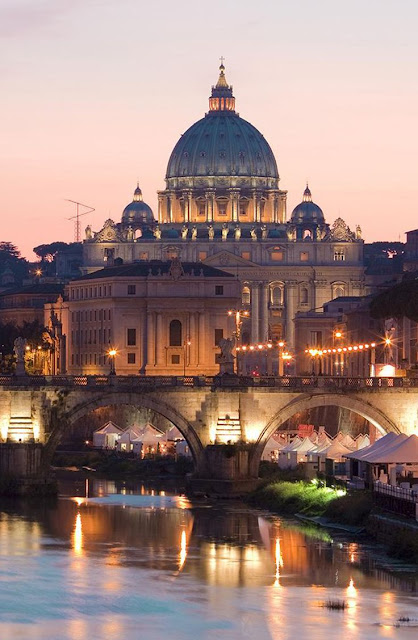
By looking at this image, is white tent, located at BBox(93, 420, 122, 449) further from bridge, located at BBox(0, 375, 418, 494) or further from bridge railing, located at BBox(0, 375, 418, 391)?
bridge, located at BBox(0, 375, 418, 494)

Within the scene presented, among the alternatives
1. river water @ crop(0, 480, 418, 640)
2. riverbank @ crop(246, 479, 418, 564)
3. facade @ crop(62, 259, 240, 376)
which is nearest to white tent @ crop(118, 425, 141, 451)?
riverbank @ crop(246, 479, 418, 564)

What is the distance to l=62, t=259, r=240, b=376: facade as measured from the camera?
18400 cm

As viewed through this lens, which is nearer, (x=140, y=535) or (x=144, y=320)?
(x=140, y=535)

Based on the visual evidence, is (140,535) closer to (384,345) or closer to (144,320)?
(384,345)

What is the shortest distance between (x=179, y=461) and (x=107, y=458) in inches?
389

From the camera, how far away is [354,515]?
273 ft

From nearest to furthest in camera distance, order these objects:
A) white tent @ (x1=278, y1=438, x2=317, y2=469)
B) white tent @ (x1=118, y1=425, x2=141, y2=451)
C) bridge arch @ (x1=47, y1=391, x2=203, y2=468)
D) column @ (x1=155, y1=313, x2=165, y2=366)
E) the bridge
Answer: the bridge, bridge arch @ (x1=47, y1=391, x2=203, y2=468), white tent @ (x1=278, y1=438, x2=317, y2=469), white tent @ (x1=118, y1=425, x2=141, y2=451), column @ (x1=155, y1=313, x2=165, y2=366)

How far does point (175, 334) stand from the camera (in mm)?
187875

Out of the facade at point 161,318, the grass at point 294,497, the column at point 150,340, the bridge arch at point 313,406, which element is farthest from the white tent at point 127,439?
the column at point 150,340

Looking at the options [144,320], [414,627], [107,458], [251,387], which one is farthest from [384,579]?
[144,320]

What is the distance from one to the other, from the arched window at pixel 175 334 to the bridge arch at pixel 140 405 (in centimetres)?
8473

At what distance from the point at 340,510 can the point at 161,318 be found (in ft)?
339

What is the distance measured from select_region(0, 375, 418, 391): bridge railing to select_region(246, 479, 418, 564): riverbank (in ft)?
19.3

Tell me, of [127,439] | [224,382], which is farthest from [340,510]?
[127,439]
